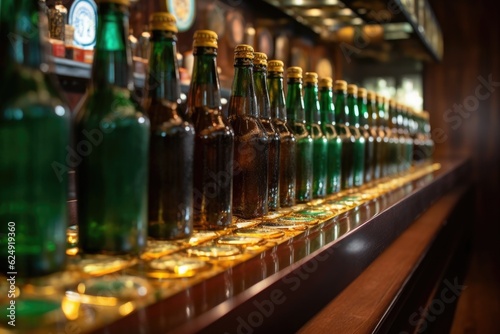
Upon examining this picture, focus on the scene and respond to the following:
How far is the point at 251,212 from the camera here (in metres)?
0.94

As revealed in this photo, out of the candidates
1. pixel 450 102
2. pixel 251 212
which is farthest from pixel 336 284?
pixel 450 102

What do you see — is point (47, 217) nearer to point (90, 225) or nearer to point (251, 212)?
point (90, 225)

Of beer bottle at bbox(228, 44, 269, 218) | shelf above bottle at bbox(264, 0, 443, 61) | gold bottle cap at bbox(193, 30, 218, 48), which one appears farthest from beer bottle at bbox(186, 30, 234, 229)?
shelf above bottle at bbox(264, 0, 443, 61)

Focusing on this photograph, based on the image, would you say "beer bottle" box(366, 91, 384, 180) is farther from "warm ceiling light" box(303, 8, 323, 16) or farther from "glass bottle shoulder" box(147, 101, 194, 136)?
"warm ceiling light" box(303, 8, 323, 16)

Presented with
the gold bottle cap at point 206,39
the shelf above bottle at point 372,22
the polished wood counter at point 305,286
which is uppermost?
the shelf above bottle at point 372,22

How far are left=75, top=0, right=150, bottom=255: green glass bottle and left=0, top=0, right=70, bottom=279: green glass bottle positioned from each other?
0.21 feet

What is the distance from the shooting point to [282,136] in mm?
1083

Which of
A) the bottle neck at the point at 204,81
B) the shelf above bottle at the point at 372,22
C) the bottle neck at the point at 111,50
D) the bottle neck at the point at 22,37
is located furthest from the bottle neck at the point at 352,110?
the shelf above bottle at the point at 372,22

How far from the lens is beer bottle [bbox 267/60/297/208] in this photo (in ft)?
3.58

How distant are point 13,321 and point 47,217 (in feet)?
0.45

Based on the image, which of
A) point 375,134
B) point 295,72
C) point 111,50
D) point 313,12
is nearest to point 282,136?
point 295,72

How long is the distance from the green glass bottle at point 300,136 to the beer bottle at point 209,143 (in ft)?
1.20

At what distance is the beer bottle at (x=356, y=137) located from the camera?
159cm

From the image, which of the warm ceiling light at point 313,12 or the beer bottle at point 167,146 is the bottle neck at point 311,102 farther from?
the warm ceiling light at point 313,12
